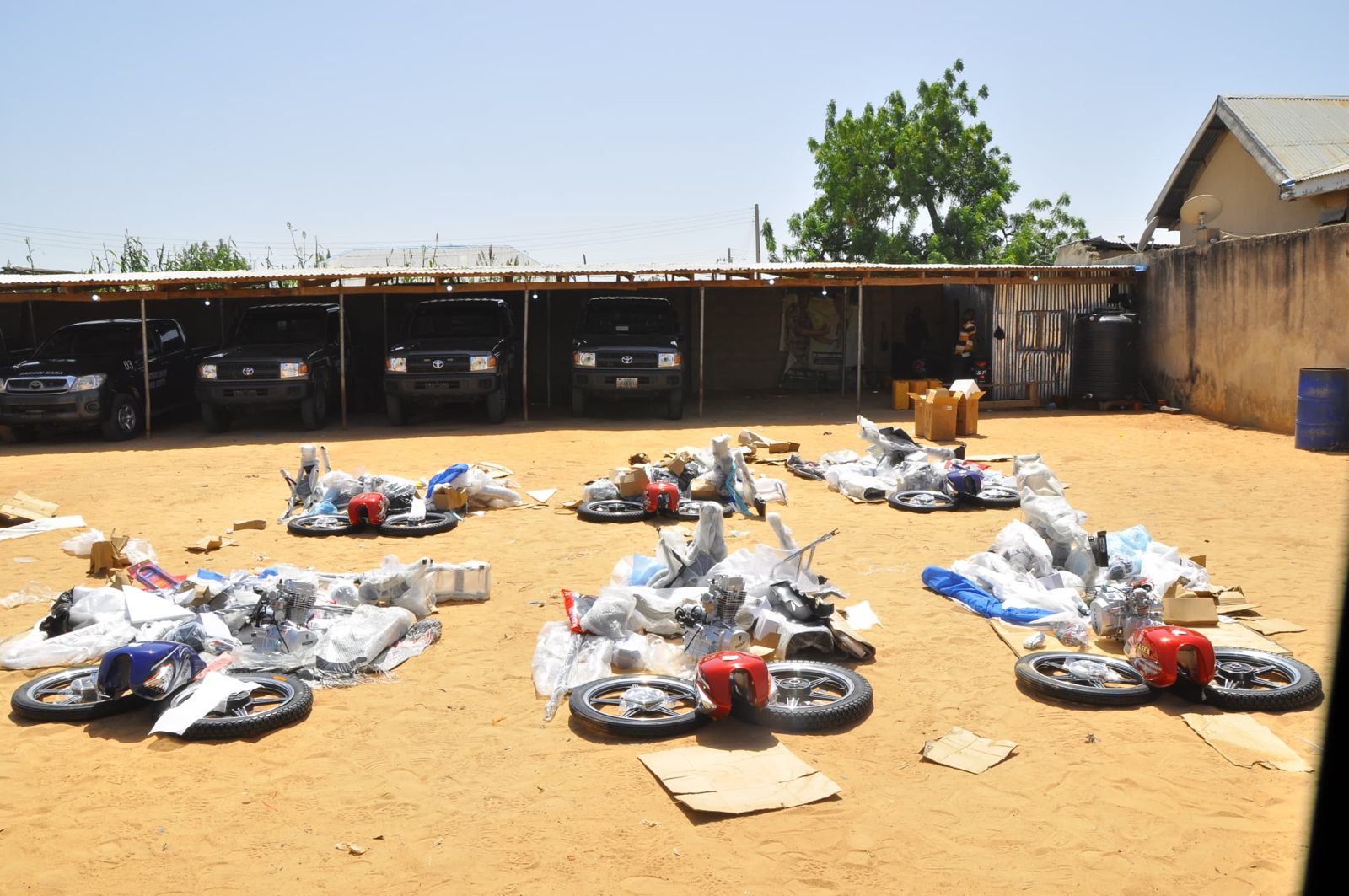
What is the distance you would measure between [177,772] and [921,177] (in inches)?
1260

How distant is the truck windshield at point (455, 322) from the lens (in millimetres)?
17297

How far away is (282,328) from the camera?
17.2 m

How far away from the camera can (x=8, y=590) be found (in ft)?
25.0

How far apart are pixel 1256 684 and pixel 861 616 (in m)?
2.18

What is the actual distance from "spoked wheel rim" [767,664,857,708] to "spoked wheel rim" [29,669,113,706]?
3.21 metres

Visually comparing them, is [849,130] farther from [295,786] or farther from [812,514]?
[295,786]

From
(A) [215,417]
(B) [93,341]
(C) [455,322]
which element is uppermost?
(C) [455,322]

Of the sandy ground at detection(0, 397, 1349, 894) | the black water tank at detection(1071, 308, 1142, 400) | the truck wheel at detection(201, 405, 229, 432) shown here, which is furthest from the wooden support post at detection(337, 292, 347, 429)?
the black water tank at detection(1071, 308, 1142, 400)

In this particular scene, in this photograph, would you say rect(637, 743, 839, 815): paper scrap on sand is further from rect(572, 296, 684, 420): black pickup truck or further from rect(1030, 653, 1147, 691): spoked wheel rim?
rect(572, 296, 684, 420): black pickup truck

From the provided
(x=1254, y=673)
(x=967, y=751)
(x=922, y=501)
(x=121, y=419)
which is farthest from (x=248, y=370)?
(x=1254, y=673)

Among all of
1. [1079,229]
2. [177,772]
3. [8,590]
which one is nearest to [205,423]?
[8,590]

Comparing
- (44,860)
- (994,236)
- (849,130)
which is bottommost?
(44,860)

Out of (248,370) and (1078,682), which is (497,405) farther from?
(1078,682)

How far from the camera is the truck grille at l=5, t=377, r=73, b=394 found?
15117 millimetres
